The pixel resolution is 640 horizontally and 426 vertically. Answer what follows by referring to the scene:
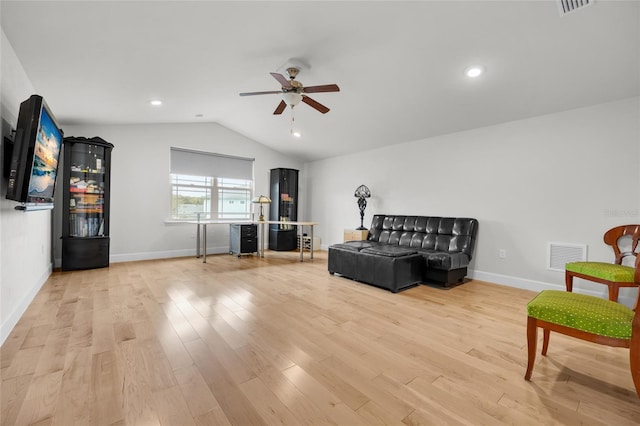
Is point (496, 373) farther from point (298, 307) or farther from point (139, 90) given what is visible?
point (139, 90)

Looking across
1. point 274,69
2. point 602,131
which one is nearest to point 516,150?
point 602,131

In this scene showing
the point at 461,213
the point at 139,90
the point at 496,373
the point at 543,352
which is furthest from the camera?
the point at 461,213

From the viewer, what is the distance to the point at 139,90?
11.9 ft

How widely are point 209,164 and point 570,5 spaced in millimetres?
6063

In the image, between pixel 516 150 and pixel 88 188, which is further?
pixel 88 188

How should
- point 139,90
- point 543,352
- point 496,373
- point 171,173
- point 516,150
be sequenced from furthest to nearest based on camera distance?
point 171,173, point 516,150, point 139,90, point 543,352, point 496,373

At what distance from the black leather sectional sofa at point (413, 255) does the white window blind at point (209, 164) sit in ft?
11.6

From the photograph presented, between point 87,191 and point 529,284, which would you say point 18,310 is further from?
point 529,284

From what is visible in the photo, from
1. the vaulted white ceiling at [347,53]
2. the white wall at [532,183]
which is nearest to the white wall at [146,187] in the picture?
the vaulted white ceiling at [347,53]

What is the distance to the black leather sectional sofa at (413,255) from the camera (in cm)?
363

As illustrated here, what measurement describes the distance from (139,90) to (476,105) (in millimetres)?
4544

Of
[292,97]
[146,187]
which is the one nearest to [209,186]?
[146,187]

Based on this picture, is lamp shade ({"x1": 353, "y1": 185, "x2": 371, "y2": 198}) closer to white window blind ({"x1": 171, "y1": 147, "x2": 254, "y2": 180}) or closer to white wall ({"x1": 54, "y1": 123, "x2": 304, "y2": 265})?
white window blind ({"x1": 171, "y1": 147, "x2": 254, "y2": 180})

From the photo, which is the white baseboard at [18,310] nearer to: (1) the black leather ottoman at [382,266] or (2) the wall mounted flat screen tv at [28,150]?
→ (2) the wall mounted flat screen tv at [28,150]
